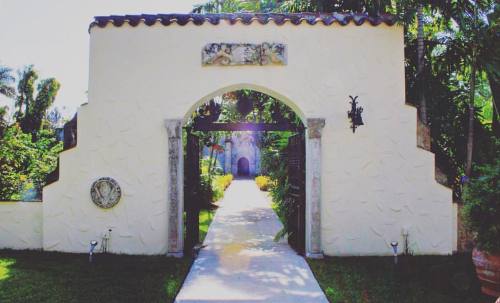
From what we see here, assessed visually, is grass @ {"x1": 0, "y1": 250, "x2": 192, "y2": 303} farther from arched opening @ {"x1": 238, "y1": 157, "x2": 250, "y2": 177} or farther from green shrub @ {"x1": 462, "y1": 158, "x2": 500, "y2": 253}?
arched opening @ {"x1": 238, "y1": 157, "x2": 250, "y2": 177}

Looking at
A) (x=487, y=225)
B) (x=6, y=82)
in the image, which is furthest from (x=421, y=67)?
(x=6, y=82)

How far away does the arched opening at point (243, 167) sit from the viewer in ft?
138

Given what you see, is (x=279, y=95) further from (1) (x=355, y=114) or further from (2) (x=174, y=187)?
(2) (x=174, y=187)

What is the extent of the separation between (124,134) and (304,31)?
360 cm

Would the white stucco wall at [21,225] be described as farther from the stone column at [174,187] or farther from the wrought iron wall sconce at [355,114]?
the wrought iron wall sconce at [355,114]

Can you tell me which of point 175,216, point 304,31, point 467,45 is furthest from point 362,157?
point 175,216

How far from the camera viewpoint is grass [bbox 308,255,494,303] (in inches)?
179

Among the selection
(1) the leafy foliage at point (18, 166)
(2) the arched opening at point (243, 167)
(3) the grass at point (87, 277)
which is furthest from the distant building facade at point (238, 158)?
(3) the grass at point (87, 277)

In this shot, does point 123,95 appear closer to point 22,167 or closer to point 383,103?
point 383,103

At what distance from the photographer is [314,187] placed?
6301mm

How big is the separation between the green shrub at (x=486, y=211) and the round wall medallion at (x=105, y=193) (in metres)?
5.32

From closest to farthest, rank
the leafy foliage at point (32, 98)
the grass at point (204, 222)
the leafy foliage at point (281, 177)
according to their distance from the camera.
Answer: the leafy foliage at point (281, 177), the grass at point (204, 222), the leafy foliage at point (32, 98)

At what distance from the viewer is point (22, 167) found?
10195 mm

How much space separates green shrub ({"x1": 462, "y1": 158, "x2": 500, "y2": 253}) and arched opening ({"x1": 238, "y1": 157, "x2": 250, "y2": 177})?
37178 mm
